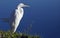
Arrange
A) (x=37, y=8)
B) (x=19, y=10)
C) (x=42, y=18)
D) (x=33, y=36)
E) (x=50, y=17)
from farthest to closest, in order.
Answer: (x=37, y=8) → (x=50, y=17) → (x=42, y=18) → (x=19, y=10) → (x=33, y=36)

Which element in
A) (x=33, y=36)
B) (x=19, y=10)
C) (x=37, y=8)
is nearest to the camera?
(x=33, y=36)

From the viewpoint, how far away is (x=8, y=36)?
646 cm

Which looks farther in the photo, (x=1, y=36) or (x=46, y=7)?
(x=46, y=7)

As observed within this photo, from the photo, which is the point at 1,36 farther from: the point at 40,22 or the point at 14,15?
the point at 40,22

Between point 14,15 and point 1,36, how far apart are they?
1.34 metres

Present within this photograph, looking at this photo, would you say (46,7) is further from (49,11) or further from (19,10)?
(19,10)

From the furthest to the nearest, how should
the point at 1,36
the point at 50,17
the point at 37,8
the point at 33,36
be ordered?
1. the point at 37,8
2. the point at 50,17
3. the point at 33,36
4. the point at 1,36

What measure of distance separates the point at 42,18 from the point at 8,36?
596 inches

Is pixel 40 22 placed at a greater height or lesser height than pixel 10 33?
lesser

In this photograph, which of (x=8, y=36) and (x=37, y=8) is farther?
(x=37, y=8)

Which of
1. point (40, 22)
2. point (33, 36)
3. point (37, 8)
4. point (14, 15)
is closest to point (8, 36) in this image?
point (33, 36)

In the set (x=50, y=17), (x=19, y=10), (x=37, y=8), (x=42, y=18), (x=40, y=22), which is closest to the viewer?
(x=19, y=10)

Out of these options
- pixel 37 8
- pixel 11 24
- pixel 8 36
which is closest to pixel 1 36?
pixel 8 36

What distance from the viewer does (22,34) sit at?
680cm
